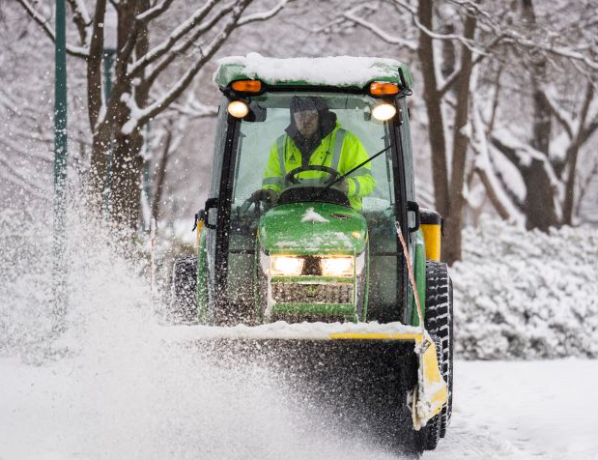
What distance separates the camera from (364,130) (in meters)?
6.08

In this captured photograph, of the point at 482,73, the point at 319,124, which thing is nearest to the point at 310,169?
the point at 319,124

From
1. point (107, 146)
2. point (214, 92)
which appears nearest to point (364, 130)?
point (107, 146)

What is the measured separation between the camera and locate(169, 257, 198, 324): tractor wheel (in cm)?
629

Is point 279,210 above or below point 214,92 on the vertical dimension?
below

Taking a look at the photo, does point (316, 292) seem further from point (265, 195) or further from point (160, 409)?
point (160, 409)

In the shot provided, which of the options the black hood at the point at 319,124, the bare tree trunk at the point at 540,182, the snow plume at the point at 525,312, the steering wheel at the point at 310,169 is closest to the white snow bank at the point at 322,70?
the black hood at the point at 319,124

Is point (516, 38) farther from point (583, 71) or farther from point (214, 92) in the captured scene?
point (214, 92)

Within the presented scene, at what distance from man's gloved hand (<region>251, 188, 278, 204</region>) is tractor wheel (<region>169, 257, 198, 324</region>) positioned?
0.94 m

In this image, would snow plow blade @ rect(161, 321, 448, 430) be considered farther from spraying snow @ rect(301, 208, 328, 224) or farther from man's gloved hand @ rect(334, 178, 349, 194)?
man's gloved hand @ rect(334, 178, 349, 194)

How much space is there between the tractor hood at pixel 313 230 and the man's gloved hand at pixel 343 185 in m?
0.11

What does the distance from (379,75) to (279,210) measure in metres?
0.95

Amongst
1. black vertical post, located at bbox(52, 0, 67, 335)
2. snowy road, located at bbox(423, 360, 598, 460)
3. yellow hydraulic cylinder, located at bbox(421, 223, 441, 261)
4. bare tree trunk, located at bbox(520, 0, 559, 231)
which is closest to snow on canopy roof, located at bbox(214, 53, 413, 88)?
yellow hydraulic cylinder, located at bbox(421, 223, 441, 261)

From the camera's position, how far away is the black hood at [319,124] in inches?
225

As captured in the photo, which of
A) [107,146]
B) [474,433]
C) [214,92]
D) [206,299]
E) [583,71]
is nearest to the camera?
[206,299]
